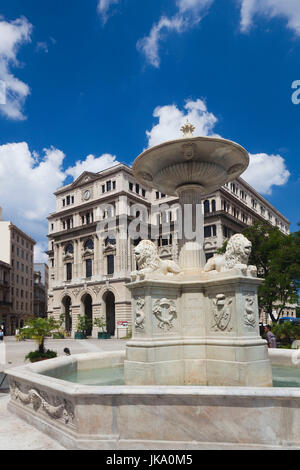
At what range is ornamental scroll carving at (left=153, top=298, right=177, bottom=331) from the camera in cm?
678

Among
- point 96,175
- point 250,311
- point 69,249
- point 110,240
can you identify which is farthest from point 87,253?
point 250,311

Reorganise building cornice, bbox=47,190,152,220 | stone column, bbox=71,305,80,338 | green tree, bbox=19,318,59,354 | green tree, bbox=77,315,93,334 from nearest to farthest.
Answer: green tree, bbox=19,318,59,354, green tree, bbox=77,315,93,334, building cornice, bbox=47,190,152,220, stone column, bbox=71,305,80,338

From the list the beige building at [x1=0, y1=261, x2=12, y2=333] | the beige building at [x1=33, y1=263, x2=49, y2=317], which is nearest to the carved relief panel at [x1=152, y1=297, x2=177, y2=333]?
the beige building at [x1=0, y1=261, x2=12, y2=333]

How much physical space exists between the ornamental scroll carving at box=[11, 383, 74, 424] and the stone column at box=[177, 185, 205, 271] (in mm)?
3615

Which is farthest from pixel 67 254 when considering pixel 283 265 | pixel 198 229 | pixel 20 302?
pixel 198 229

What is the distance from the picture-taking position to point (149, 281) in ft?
21.9

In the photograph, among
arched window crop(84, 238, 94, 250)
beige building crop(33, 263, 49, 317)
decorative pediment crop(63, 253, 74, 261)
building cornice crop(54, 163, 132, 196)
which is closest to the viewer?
building cornice crop(54, 163, 132, 196)

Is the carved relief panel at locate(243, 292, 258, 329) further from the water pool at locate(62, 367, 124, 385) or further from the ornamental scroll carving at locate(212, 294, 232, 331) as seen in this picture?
the water pool at locate(62, 367, 124, 385)

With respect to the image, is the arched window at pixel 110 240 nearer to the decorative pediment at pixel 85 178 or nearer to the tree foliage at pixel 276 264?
the decorative pediment at pixel 85 178

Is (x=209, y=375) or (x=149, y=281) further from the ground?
(x=149, y=281)

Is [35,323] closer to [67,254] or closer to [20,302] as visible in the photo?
[67,254]

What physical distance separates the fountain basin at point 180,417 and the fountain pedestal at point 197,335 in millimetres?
1852

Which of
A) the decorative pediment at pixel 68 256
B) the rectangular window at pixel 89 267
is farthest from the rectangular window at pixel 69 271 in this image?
the rectangular window at pixel 89 267
